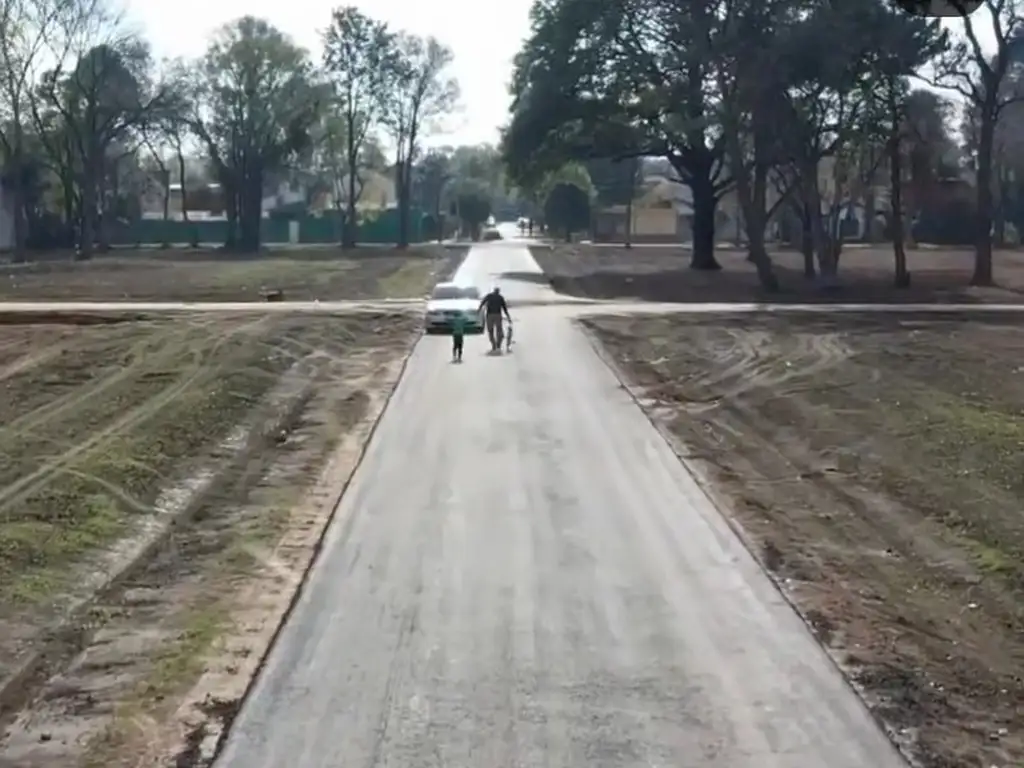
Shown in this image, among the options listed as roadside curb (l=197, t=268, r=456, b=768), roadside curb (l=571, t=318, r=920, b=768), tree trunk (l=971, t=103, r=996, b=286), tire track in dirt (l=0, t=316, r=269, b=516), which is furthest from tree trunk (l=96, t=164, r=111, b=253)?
roadside curb (l=197, t=268, r=456, b=768)

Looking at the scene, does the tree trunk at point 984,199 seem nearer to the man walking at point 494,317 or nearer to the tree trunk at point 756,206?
the tree trunk at point 756,206

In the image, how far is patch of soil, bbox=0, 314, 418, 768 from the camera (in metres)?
10.1

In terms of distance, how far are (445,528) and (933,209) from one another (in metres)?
97.3

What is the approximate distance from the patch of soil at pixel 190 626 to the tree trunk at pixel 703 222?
5545cm

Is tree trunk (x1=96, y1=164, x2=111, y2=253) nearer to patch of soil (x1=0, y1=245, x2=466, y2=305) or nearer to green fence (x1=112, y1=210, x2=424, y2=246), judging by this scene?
green fence (x1=112, y1=210, x2=424, y2=246)

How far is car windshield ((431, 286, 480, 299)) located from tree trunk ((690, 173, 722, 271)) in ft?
114

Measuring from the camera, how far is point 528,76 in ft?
Result: 236

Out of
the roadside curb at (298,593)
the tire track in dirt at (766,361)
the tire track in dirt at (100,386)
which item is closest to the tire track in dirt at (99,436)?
the tire track in dirt at (100,386)

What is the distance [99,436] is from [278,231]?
11384cm

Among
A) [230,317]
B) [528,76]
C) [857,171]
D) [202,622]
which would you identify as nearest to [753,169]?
[857,171]

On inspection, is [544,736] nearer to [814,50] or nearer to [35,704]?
[35,704]

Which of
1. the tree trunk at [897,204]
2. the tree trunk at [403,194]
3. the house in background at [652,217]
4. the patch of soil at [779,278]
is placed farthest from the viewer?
the house in background at [652,217]

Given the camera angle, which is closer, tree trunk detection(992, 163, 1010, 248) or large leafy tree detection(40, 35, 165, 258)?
large leafy tree detection(40, 35, 165, 258)

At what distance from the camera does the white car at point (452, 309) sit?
42031 millimetres
